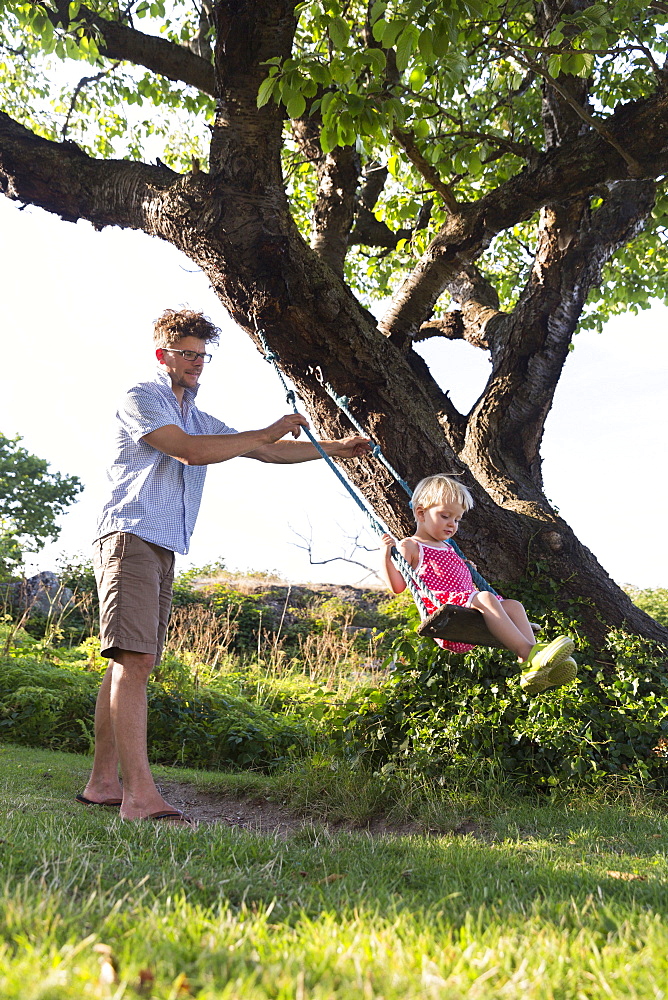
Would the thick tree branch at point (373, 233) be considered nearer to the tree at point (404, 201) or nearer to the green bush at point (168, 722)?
the tree at point (404, 201)

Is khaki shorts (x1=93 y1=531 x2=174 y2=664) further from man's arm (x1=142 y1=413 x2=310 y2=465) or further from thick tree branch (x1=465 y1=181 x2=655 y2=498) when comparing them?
thick tree branch (x1=465 y1=181 x2=655 y2=498)

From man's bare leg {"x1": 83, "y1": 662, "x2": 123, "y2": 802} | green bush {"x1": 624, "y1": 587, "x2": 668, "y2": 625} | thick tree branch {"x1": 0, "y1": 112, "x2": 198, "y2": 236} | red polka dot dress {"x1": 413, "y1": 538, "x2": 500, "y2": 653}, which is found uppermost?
thick tree branch {"x1": 0, "y1": 112, "x2": 198, "y2": 236}

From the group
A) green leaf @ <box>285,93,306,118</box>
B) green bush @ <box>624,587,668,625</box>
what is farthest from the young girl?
green bush @ <box>624,587,668,625</box>

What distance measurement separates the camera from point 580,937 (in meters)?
1.91

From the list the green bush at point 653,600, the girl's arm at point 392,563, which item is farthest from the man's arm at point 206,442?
the green bush at point 653,600

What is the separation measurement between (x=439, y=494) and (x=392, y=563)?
2.01ft

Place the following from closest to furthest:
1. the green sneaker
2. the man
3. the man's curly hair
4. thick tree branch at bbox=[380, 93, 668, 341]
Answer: the green sneaker → the man → the man's curly hair → thick tree branch at bbox=[380, 93, 668, 341]

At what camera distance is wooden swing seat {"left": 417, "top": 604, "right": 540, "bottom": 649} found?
3.59 meters

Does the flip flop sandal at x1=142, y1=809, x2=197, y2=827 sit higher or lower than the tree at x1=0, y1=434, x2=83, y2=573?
lower

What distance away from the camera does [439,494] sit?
14.6 feet

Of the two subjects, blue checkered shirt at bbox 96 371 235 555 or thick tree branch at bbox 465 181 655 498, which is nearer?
blue checkered shirt at bbox 96 371 235 555

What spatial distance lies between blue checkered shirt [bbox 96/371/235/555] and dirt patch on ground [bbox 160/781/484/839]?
152 centimetres

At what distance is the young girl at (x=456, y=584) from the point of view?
3.64m

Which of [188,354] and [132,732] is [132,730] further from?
[188,354]
